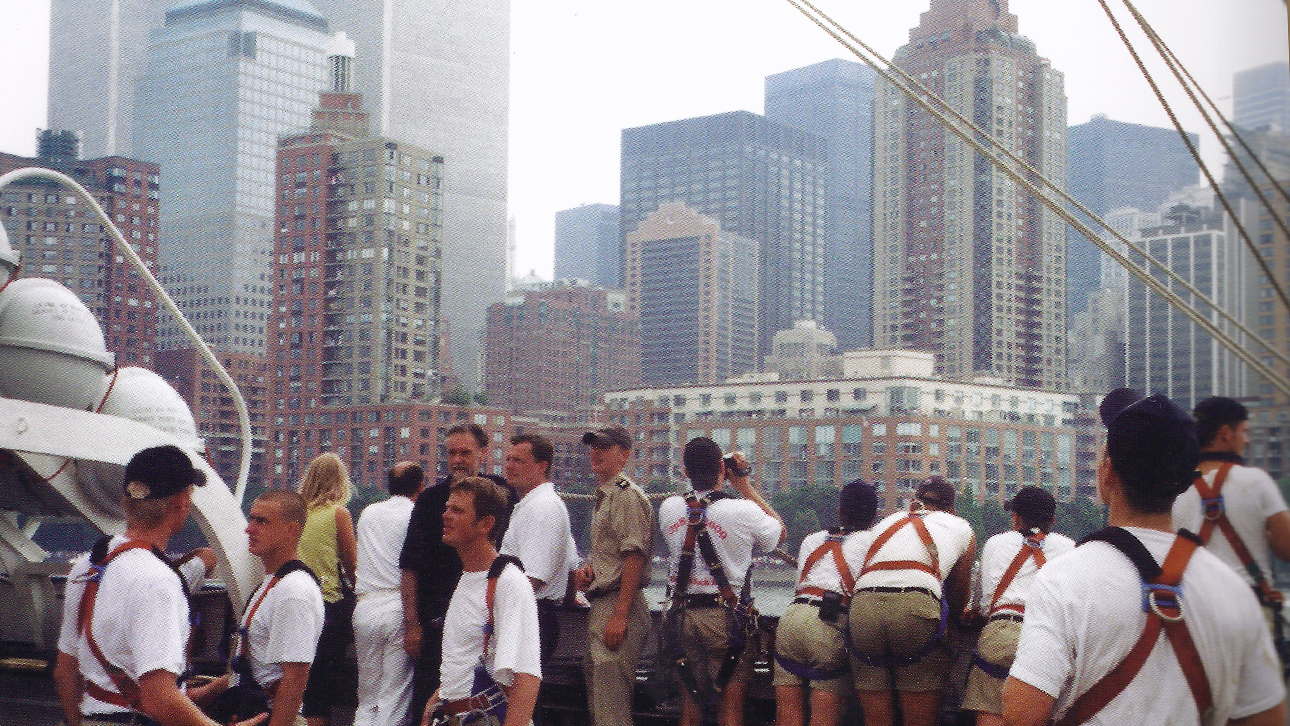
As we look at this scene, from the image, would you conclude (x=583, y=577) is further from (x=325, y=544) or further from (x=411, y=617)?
(x=325, y=544)

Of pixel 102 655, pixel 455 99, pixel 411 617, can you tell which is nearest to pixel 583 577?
pixel 411 617

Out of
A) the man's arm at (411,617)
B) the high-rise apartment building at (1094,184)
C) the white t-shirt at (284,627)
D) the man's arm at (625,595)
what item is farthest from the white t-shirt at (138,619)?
the high-rise apartment building at (1094,184)

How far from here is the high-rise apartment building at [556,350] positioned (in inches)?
5217

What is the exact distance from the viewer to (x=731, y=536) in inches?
249

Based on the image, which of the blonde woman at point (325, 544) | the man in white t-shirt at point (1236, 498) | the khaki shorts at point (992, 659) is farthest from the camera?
the blonde woman at point (325, 544)

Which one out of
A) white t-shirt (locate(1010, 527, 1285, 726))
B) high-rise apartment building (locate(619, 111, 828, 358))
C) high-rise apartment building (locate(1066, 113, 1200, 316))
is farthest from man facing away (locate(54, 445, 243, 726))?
high-rise apartment building (locate(619, 111, 828, 358))

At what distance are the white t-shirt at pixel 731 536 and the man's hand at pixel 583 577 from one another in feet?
1.32

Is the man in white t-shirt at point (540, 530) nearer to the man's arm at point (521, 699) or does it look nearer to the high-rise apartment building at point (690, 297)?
the man's arm at point (521, 699)

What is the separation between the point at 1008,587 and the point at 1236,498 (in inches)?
88.7

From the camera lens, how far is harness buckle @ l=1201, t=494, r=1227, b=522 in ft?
11.4

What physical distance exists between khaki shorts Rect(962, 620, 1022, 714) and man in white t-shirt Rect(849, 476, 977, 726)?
0.55 feet

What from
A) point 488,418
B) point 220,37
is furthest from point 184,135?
point 488,418

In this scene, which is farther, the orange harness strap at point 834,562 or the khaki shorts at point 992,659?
the orange harness strap at point 834,562

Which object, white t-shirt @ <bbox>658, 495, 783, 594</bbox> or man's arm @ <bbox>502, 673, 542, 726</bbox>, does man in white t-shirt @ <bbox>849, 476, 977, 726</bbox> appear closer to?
white t-shirt @ <bbox>658, 495, 783, 594</bbox>
